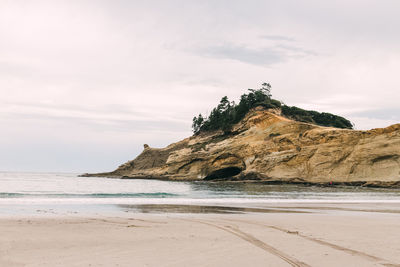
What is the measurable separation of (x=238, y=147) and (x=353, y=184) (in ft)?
74.3

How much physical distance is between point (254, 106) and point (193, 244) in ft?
267

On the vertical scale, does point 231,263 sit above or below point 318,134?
below

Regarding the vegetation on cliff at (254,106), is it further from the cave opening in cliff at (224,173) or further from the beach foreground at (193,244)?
the beach foreground at (193,244)

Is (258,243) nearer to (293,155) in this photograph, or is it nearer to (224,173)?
(293,155)

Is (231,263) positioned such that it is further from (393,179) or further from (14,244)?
(393,179)

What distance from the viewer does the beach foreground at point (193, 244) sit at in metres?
6.09

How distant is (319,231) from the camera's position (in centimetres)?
975

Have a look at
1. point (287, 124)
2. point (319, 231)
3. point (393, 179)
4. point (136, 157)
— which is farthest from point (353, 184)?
point (136, 157)

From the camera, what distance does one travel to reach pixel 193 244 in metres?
7.62

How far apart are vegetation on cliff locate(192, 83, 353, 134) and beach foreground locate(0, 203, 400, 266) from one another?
241 feet

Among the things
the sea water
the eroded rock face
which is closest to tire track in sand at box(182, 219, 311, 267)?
the sea water

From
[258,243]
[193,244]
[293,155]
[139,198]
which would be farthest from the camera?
[293,155]

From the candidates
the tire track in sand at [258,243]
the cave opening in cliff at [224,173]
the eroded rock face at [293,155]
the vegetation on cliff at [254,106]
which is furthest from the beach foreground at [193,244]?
the vegetation on cliff at [254,106]

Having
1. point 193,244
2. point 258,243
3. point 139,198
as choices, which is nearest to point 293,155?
point 139,198
